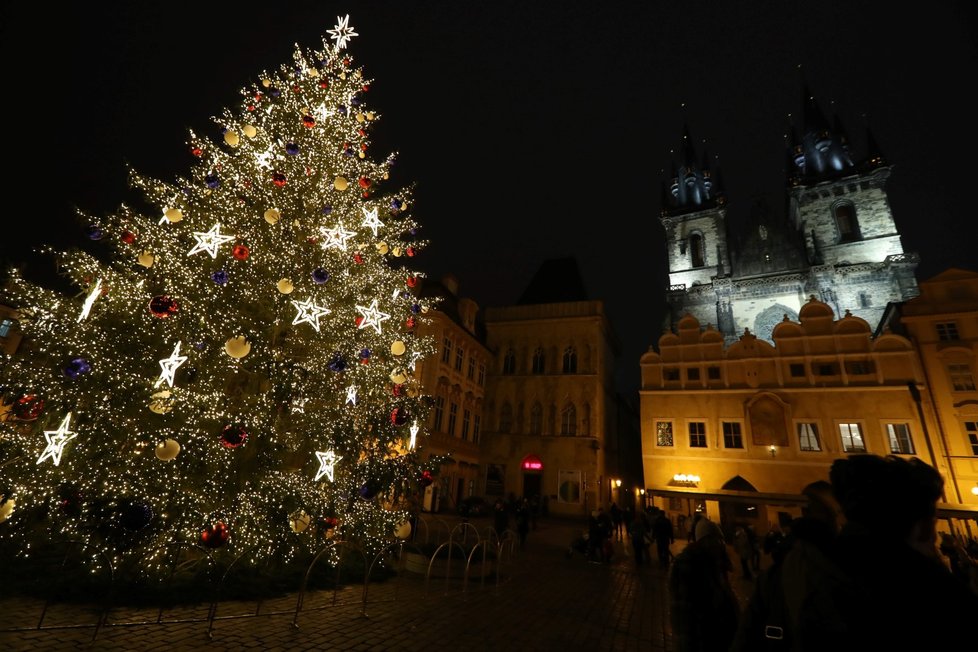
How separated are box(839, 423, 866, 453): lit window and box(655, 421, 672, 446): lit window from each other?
27.7 feet

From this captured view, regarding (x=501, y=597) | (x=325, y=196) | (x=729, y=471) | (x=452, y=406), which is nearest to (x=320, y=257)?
(x=325, y=196)

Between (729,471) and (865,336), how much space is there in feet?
36.1

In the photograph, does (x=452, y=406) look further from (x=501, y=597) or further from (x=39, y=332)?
(x=39, y=332)

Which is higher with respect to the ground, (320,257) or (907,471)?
(320,257)

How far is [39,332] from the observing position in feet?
21.7

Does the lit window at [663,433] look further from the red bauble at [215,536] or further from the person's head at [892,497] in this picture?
the person's head at [892,497]

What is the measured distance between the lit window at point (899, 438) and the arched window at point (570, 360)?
17767mm

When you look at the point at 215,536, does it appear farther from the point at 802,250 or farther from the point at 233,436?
the point at 802,250

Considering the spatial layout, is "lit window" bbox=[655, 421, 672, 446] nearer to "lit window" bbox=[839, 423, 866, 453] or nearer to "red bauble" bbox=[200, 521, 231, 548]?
"lit window" bbox=[839, 423, 866, 453]

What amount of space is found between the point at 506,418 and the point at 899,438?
22545mm

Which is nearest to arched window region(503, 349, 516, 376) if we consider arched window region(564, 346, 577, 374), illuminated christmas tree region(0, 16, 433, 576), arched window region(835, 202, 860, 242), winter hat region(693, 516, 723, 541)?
arched window region(564, 346, 577, 374)

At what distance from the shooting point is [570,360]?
1305 inches

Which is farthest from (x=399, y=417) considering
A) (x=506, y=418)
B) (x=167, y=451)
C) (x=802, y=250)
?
(x=802, y=250)

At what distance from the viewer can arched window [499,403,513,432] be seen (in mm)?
32281
